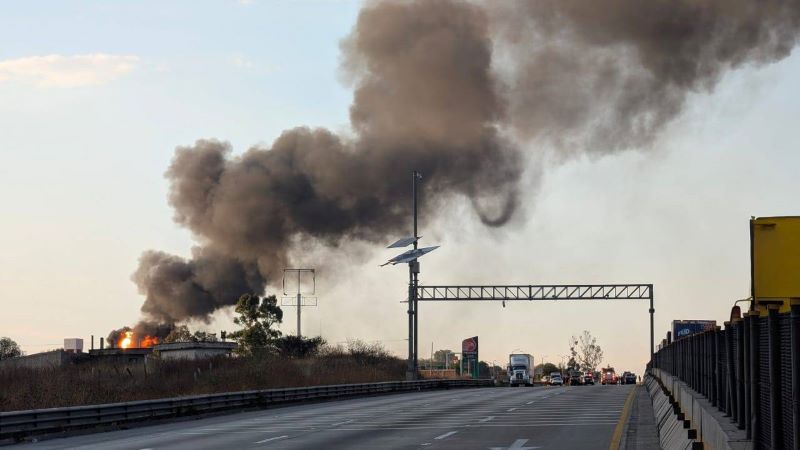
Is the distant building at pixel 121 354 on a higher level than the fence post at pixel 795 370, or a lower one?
lower

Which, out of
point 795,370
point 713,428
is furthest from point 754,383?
point 795,370

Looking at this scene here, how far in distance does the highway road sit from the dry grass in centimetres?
564

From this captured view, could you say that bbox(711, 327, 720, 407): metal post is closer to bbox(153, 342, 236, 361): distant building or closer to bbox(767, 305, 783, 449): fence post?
bbox(767, 305, 783, 449): fence post

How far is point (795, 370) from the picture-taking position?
7.07m

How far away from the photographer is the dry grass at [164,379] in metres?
37.5

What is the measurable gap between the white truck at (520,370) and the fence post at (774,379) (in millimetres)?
90661


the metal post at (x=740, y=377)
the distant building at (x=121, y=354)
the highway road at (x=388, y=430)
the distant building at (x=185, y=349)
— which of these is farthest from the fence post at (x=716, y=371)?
the distant building at (x=121, y=354)

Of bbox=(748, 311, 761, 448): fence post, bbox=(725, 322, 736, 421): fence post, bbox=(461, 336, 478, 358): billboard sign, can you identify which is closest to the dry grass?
bbox=(725, 322, 736, 421): fence post

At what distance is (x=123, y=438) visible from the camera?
1032 inches

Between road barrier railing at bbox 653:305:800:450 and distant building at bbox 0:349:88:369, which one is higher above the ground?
road barrier railing at bbox 653:305:800:450

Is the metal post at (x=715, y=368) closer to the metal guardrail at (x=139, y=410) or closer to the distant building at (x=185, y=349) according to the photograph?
the metal guardrail at (x=139, y=410)

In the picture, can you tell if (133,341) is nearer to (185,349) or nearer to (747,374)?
(185,349)

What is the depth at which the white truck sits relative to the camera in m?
98.9

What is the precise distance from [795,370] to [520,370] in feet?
311
